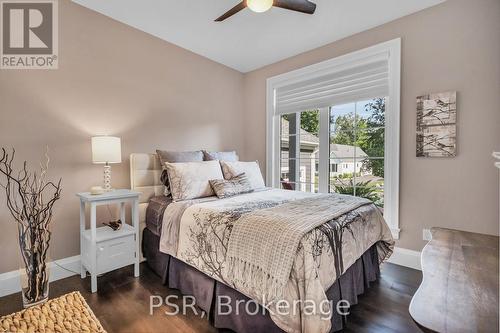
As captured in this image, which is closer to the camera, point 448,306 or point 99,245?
point 448,306

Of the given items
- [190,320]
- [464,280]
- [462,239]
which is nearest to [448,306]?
[464,280]

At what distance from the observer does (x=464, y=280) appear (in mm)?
833

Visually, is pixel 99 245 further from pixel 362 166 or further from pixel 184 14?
pixel 362 166

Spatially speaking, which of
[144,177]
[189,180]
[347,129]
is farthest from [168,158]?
[347,129]

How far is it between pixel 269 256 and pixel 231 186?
1265 mm

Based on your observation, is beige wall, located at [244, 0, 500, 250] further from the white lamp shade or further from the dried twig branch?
the dried twig branch

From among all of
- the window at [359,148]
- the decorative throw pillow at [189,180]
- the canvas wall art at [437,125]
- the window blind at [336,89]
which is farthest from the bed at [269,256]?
the window blind at [336,89]

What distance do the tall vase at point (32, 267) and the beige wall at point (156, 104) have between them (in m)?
0.46

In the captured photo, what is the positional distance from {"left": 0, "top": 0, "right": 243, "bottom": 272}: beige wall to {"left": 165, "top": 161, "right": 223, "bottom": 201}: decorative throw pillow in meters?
0.68

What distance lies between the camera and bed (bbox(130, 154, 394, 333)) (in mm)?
1292

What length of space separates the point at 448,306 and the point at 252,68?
392cm

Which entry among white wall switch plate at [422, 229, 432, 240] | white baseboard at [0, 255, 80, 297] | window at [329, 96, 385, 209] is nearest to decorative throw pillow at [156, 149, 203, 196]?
white baseboard at [0, 255, 80, 297]

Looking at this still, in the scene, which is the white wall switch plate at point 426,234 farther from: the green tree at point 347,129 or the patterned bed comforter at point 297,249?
the green tree at point 347,129

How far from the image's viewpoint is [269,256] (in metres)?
1.37
